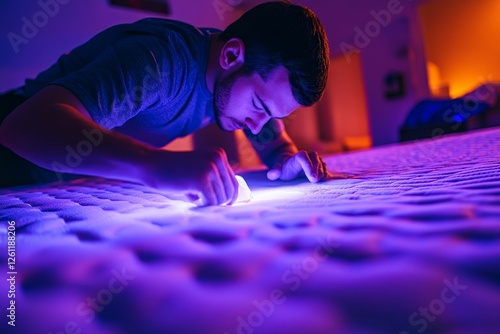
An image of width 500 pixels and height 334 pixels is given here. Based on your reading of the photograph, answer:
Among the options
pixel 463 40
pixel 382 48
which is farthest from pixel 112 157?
pixel 463 40

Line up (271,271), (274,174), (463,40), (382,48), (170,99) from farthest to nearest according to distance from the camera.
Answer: (463,40), (382,48), (170,99), (274,174), (271,271)

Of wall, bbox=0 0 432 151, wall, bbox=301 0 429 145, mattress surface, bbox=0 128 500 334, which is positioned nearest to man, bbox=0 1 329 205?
mattress surface, bbox=0 128 500 334

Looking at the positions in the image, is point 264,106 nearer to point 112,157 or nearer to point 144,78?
point 144,78

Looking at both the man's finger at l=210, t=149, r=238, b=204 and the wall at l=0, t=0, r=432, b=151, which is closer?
the man's finger at l=210, t=149, r=238, b=204

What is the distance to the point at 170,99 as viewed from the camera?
1.12 m

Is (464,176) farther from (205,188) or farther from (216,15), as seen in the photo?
(216,15)

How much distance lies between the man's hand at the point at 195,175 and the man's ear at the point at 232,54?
0.57m

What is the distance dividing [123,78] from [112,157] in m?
0.26

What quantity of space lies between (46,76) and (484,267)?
1.47m

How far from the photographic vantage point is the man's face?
3.34ft

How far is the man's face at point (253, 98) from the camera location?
3.34ft

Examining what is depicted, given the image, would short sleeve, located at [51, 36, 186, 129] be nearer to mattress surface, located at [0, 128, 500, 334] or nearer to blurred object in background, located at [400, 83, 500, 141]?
mattress surface, located at [0, 128, 500, 334]

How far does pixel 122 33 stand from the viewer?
100 centimetres

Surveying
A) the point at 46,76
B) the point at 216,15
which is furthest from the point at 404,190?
the point at 216,15
